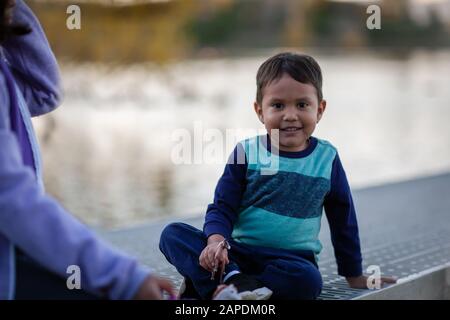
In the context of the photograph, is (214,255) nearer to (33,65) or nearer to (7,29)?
(33,65)

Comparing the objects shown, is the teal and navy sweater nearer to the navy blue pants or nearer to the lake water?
the navy blue pants

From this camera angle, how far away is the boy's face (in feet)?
6.80

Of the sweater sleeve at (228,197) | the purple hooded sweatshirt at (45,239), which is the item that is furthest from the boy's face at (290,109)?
the purple hooded sweatshirt at (45,239)

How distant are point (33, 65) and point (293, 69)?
0.63 m

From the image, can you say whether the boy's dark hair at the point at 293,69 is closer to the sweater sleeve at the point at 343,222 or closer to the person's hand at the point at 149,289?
the sweater sleeve at the point at 343,222

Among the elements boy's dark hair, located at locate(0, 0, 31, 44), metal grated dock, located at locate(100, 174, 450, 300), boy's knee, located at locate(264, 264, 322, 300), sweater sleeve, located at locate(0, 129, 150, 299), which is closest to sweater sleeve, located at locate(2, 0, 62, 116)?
boy's dark hair, located at locate(0, 0, 31, 44)

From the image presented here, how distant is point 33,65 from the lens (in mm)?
1835

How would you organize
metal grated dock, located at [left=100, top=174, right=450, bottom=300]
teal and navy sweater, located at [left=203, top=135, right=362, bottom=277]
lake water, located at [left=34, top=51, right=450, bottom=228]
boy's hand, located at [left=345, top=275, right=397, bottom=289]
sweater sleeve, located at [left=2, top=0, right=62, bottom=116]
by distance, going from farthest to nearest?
lake water, located at [left=34, top=51, right=450, bottom=228] < metal grated dock, located at [left=100, top=174, right=450, bottom=300] < boy's hand, located at [left=345, top=275, right=397, bottom=289] < teal and navy sweater, located at [left=203, top=135, right=362, bottom=277] < sweater sleeve, located at [left=2, top=0, right=62, bottom=116]

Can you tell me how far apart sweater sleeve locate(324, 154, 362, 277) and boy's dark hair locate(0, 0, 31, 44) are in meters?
0.87

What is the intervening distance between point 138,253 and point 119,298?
1.76 metres

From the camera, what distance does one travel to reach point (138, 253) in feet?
10.5

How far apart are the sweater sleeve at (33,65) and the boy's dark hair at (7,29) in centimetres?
7
